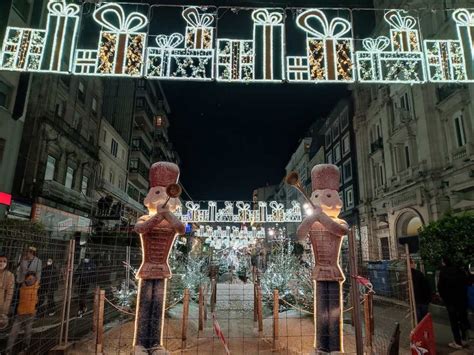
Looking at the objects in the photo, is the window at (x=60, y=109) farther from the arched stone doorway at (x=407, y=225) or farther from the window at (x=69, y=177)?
the arched stone doorway at (x=407, y=225)

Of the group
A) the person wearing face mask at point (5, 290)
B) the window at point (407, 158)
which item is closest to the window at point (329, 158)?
the window at point (407, 158)

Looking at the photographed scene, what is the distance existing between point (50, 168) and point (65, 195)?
1.87 m

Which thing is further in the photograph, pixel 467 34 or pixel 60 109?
pixel 60 109

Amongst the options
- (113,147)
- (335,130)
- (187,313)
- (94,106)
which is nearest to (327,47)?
(187,313)

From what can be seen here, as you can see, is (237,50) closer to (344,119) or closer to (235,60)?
(235,60)

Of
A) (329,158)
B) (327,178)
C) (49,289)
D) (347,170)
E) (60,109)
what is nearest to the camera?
(327,178)

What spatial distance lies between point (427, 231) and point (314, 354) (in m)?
9.45

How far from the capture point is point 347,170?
1394 inches

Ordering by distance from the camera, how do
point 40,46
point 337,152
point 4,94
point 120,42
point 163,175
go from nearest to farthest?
point 163,175
point 40,46
point 120,42
point 4,94
point 337,152

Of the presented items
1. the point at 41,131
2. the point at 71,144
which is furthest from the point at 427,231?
the point at 71,144

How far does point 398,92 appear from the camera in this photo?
24.2m

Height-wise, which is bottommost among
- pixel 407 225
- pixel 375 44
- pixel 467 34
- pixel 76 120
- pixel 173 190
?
pixel 173 190

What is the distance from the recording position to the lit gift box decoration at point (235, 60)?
318 inches

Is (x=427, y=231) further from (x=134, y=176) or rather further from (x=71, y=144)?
(x=134, y=176)
